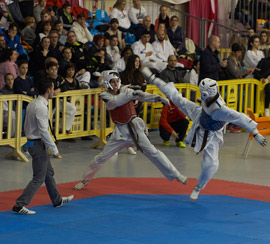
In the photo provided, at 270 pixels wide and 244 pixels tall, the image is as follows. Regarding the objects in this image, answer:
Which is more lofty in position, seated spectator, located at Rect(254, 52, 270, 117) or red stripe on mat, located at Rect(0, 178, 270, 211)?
seated spectator, located at Rect(254, 52, 270, 117)

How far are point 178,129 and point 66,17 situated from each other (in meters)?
4.96

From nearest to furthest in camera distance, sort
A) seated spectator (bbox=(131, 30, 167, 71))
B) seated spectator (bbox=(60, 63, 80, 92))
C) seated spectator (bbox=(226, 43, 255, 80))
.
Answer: seated spectator (bbox=(60, 63, 80, 92)), seated spectator (bbox=(226, 43, 255, 80)), seated spectator (bbox=(131, 30, 167, 71))

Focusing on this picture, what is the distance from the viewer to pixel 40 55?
47.2 ft

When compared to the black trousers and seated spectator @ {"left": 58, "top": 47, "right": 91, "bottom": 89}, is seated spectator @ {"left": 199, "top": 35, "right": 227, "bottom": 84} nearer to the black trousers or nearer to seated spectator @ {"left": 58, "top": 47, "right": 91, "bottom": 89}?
the black trousers

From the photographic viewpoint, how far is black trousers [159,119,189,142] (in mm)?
13727

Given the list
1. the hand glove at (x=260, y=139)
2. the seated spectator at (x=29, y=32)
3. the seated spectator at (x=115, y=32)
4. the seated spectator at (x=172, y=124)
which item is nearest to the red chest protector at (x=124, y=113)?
the hand glove at (x=260, y=139)

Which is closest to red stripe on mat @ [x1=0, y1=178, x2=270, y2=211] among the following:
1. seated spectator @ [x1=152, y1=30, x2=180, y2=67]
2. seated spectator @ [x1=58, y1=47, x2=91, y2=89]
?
seated spectator @ [x1=58, y1=47, x2=91, y2=89]

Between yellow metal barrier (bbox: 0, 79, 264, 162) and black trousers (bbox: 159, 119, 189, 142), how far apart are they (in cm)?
47

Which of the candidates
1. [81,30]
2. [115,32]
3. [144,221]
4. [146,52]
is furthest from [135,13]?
[144,221]

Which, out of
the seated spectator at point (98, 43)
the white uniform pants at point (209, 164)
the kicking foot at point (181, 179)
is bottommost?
the kicking foot at point (181, 179)

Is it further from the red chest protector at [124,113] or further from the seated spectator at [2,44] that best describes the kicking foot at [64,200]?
the seated spectator at [2,44]

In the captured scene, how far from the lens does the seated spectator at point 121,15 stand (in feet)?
59.1

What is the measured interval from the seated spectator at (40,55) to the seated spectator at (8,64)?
0.74 metres

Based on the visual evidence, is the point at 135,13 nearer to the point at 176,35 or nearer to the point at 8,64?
the point at 176,35
